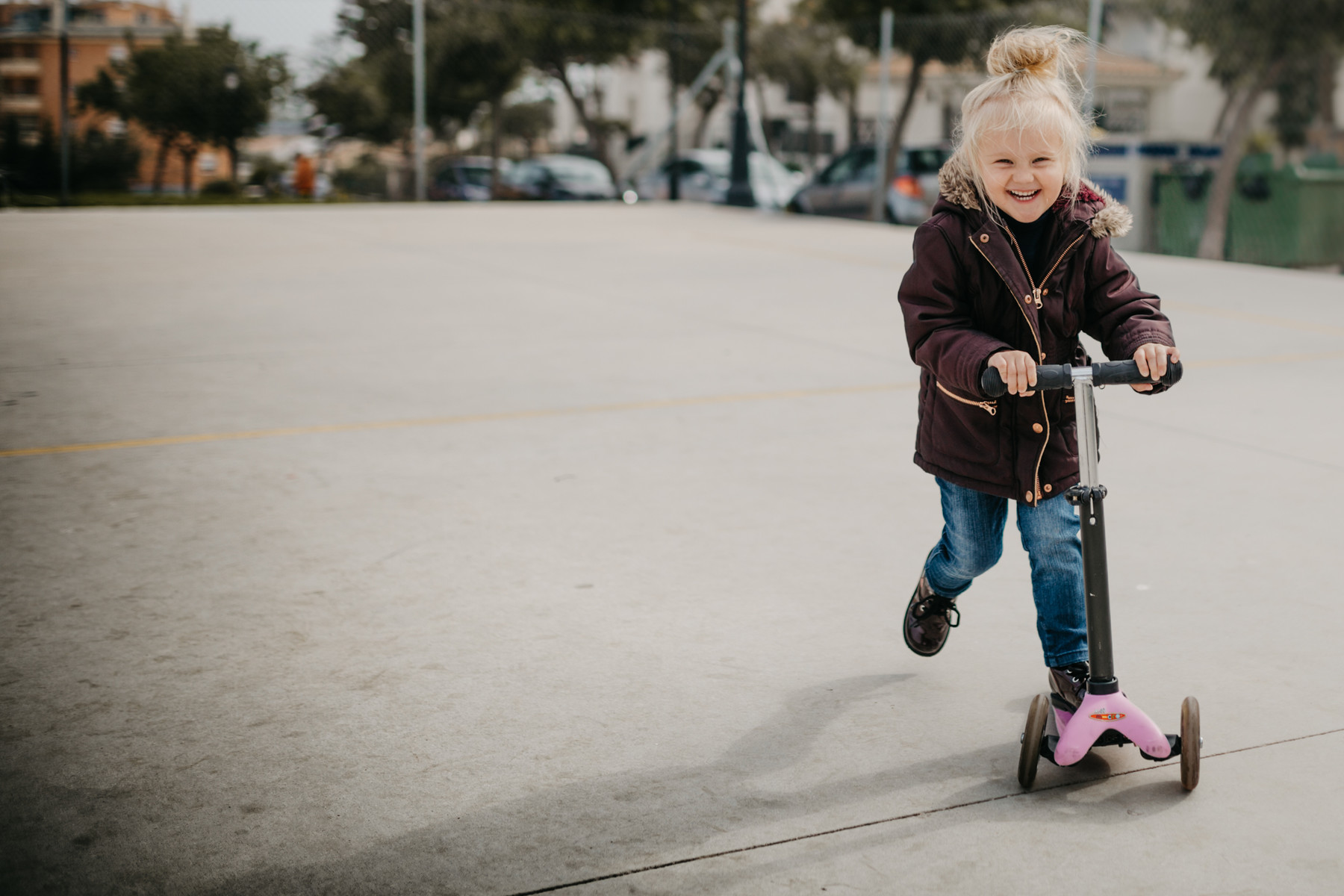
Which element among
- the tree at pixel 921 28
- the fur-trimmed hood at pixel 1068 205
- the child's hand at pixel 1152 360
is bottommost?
the child's hand at pixel 1152 360

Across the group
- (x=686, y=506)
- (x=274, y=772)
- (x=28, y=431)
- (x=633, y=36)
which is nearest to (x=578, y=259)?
(x=28, y=431)

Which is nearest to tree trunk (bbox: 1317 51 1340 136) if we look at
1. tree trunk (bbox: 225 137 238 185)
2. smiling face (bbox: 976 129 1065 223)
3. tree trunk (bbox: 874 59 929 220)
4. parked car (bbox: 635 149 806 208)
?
tree trunk (bbox: 874 59 929 220)

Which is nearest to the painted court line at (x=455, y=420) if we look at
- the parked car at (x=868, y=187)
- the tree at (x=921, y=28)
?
the parked car at (x=868, y=187)

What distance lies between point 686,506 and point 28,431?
9.52ft

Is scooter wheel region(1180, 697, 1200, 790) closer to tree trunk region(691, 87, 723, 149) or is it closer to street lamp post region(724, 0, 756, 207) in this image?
street lamp post region(724, 0, 756, 207)

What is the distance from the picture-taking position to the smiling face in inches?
105

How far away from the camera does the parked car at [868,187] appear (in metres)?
18.6

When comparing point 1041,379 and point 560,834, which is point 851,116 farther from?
point 560,834

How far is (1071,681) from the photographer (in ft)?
9.44

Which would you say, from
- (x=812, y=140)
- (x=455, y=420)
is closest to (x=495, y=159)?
(x=812, y=140)

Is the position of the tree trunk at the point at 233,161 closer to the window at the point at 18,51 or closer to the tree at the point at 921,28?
the window at the point at 18,51

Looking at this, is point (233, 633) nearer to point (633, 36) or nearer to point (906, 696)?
point (906, 696)

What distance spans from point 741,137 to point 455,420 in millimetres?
14877

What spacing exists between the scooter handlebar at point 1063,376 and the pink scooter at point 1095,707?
0.04 meters
